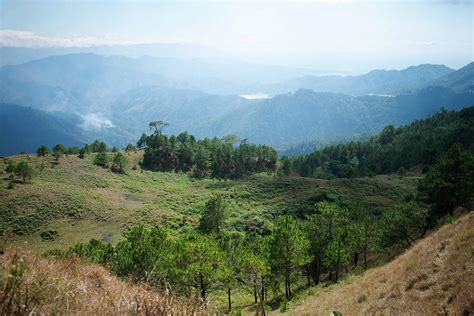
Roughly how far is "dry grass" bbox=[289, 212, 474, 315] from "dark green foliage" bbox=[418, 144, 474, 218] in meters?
24.6

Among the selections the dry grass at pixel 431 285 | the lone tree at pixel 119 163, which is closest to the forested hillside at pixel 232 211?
the lone tree at pixel 119 163

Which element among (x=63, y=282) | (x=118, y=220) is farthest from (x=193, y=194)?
(x=63, y=282)

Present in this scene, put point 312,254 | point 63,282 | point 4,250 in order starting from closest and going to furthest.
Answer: point 63,282 < point 4,250 < point 312,254

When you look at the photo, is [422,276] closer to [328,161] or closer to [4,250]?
[4,250]

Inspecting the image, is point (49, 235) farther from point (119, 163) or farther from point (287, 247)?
point (119, 163)

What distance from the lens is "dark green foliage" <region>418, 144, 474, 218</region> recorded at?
125ft

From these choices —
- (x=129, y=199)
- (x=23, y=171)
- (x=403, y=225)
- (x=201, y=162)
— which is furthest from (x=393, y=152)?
(x=23, y=171)

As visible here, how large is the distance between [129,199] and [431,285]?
79602mm

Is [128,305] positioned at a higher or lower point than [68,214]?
higher

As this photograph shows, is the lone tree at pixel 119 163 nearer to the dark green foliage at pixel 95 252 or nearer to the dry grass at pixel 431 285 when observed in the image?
the dark green foliage at pixel 95 252

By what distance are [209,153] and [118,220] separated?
6831 centimetres

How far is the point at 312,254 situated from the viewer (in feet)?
123

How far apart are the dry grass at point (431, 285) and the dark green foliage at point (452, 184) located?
24582 mm

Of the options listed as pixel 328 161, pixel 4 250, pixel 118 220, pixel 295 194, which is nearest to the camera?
pixel 4 250
